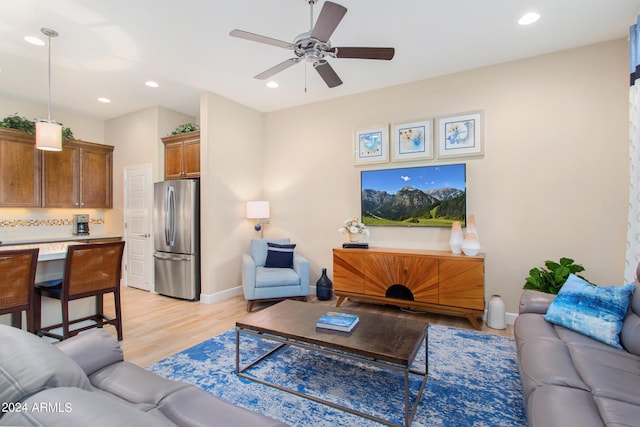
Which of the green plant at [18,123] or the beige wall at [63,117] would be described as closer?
the green plant at [18,123]

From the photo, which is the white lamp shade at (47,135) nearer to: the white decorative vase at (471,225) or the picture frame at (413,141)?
the picture frame at (413,141)

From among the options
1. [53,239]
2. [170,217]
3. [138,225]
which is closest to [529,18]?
[170,217]

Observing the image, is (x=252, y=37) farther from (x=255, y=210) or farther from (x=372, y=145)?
(x=255, y=210)

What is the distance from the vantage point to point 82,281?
8.80 ft

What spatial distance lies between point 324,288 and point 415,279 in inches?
55.0

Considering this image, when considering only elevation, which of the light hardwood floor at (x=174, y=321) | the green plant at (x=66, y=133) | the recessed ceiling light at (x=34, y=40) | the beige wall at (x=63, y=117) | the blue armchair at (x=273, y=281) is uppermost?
the recessed ceiling light at (x=34, y=40)

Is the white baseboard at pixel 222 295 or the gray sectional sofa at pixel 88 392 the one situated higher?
the gray sectional sofa at pixel 88 392

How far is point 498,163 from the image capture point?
11.3ft

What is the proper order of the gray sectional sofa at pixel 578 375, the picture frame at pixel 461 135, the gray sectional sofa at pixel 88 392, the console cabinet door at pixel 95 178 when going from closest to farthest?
1. the gray sectional sofa at pixel 88 392
2. the gray sectional sofa at pixel 578 375
3. the picture frame at pixel 461 135
4. the console cabinet door at pixel 95 178

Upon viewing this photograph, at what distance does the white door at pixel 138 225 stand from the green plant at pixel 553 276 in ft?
16.6

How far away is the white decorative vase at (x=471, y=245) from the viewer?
328cm

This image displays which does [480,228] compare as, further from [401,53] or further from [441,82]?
[401,53]

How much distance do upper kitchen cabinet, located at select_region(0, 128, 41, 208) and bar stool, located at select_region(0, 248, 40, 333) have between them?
303 cm

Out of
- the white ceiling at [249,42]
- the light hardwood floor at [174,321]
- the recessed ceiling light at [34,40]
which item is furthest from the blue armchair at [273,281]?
the recessed ceiling light at [34,40]
